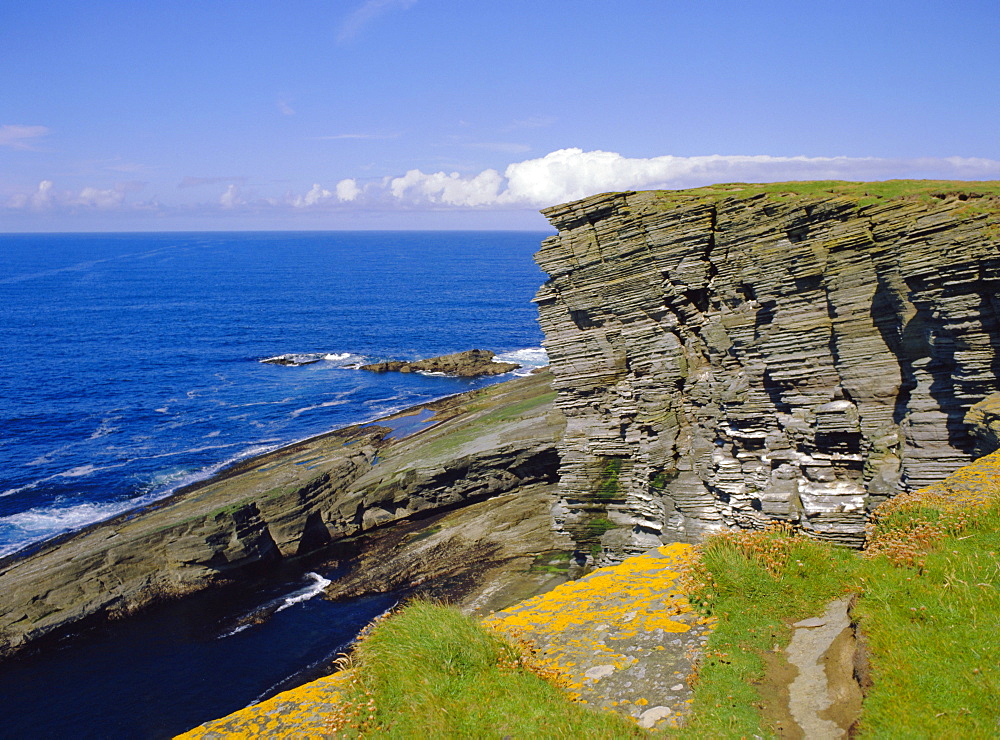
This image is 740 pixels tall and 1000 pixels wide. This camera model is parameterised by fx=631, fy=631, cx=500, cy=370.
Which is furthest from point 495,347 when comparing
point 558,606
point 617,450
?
point 558,606

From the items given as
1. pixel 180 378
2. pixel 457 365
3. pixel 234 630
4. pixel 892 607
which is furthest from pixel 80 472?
pixel 892 607

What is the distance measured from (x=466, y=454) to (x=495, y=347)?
181 feet

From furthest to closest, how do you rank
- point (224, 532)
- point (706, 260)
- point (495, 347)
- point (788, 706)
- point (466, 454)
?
point (495, 347), point (466, 454), point (224, 532), point (706, 260), point (788, 706)

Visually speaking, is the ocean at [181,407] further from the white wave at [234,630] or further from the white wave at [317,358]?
the white wave at [317,358]

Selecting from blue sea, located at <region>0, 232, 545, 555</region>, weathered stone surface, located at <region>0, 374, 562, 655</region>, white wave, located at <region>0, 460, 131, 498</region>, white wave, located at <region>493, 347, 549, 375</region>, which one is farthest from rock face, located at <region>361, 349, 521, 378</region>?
white wave, located at <region>0, 460, 131, 498</region>

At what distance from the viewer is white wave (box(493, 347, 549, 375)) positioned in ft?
271

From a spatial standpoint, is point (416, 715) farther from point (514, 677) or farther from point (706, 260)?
point (706, 260)

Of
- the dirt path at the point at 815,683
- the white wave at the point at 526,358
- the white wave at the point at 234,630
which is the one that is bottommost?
the white wave at the point at 234,630

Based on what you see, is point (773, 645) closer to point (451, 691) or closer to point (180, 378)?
point (451, 691)

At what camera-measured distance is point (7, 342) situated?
97938 millimetres

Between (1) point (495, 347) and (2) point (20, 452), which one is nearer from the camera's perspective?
(2) point (20, 452)

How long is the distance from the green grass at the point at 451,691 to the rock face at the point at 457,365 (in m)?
69.0

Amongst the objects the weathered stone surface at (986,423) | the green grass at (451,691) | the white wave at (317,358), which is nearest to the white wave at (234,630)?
the green grass at (451,691)

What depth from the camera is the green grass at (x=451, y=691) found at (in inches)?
367
